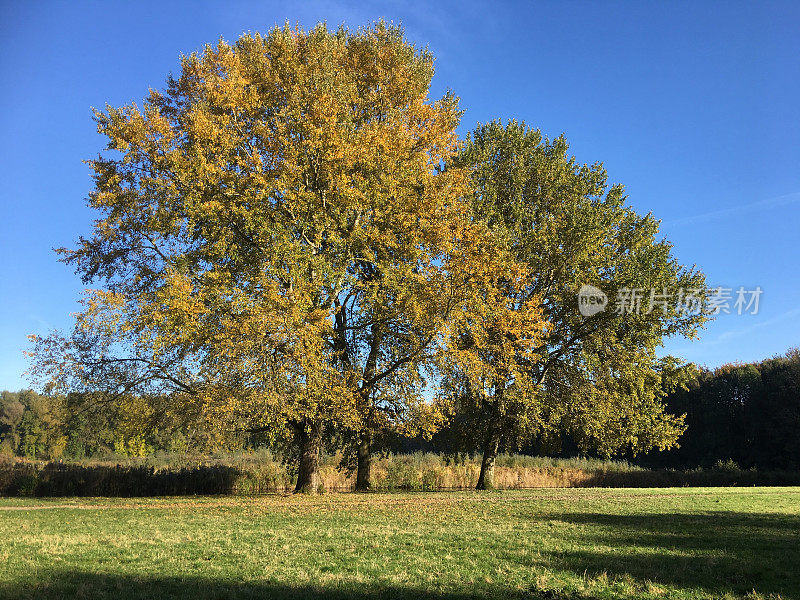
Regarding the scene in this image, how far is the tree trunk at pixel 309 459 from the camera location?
961 inches

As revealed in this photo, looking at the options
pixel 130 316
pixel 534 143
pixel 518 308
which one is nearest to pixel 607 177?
pixel 534 143

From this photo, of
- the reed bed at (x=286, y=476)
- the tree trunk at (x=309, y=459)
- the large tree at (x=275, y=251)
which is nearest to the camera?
the large tree at (x=275, y=251)

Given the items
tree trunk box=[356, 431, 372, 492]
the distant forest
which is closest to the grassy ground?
tree trunk box=[356, 431, 372, 492]

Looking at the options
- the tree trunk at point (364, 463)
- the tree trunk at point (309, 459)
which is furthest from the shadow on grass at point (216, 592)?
the tree trunk at point (364, 463)

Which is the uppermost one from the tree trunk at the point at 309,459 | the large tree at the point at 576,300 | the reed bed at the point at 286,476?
the large tree at the point at 576,300

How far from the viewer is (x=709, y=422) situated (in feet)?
225

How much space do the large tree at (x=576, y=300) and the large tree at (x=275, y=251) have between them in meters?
6.58

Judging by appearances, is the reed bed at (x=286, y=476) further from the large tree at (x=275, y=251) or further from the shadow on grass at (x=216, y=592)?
the shadow on grass at (x=216, y=592)

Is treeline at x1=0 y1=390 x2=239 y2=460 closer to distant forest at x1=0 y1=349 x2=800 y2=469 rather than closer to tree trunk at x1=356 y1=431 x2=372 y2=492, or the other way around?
tree trunk at x1=356 y1=431 x2=372 y2=492

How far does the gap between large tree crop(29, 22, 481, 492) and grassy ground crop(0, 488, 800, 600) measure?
19.7 ft

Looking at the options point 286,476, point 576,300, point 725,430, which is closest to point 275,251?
point 286,476

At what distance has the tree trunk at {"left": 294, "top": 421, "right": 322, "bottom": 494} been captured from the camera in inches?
961

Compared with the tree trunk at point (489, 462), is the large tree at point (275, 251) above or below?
above

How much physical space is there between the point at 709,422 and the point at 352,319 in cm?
6088
